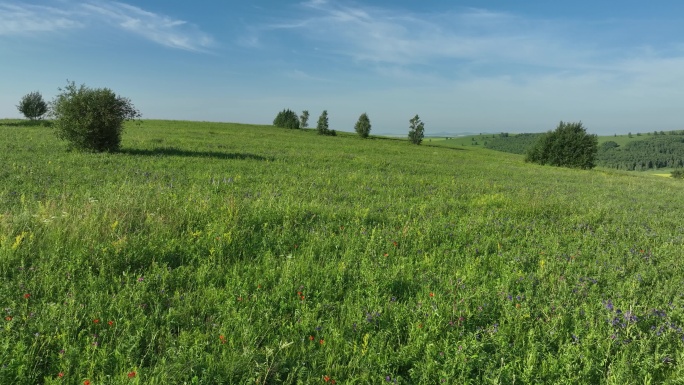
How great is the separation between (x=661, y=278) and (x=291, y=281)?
565 centimetres

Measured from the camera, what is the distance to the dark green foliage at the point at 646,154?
138625 millimetres

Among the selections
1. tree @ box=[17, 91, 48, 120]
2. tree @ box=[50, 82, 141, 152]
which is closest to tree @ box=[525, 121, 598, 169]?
tree @ box=[50, 82, 141, 152]

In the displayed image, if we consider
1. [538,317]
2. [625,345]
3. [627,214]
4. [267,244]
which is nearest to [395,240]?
[267,244]

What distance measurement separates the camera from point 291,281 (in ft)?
Result: 14.2

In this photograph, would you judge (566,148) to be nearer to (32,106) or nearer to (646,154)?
(32,106)

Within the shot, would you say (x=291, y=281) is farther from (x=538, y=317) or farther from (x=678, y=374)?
(x=678, y=374)

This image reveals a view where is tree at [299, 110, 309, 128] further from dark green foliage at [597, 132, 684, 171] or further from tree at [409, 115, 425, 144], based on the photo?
dark green foliage at [597, 132, 684, 171]

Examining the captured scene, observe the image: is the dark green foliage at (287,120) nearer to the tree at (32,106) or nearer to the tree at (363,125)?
the tree at (363,125)

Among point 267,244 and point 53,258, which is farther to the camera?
point 267,244

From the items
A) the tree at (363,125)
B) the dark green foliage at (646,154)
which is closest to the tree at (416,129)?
the tree at (363,125)

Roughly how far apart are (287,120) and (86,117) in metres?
82.2

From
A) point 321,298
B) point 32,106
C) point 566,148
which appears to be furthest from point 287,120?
point 321,298

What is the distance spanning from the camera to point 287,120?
322 ft

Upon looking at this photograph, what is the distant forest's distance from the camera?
13912cm
